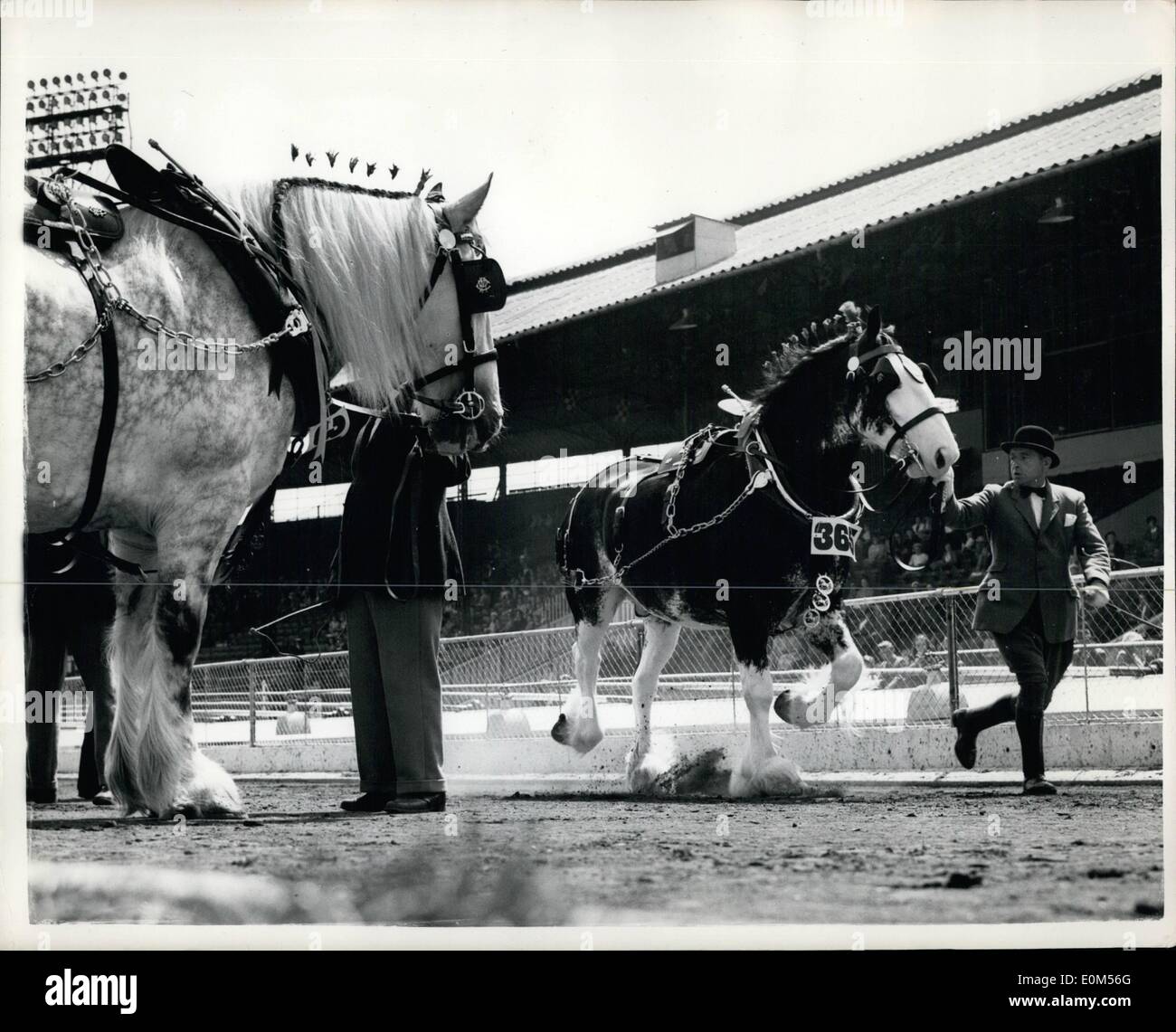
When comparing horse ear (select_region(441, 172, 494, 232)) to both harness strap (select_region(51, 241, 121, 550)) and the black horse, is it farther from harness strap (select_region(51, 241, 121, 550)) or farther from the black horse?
harness strap (select_region(51, 241, 121, 550))

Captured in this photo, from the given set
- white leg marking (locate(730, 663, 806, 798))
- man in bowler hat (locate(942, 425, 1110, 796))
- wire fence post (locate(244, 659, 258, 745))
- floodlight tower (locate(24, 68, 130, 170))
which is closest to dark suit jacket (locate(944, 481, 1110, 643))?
man in bowler hat (locate(942, 425, 1110, 796))

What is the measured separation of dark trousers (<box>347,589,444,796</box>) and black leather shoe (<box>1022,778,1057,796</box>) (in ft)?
7.61

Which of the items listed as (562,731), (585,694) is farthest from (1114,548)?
(562,731)

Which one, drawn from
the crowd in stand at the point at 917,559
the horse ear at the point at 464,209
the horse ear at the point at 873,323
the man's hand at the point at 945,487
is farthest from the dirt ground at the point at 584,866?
the horse ear at the point at 464,209

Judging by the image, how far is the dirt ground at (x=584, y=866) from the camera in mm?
4934

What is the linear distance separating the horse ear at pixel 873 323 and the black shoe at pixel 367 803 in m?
2.66

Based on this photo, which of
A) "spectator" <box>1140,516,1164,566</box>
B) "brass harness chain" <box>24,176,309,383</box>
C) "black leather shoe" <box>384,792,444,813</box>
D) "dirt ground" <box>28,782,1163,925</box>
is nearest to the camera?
"brass harness chain" <box>24,176,309,383</box>

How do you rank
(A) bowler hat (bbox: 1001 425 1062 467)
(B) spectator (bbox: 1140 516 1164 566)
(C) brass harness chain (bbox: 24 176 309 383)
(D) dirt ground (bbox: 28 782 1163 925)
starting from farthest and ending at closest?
(A) bowler hat (bbox: 1001 425 1062 467)
(B) spectator (bbox: 1140 516 1164 566)
(D) dirt ground (bbox: 28 782 1163 925)
(C) brass harness chain (bbox: 24 176 309 383)

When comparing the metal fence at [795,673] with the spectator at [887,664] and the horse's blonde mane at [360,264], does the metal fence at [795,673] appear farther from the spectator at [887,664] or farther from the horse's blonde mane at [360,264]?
the horse's blonde mane at [360,264]

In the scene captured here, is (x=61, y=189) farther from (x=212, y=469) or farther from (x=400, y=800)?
(x=400, y=800)

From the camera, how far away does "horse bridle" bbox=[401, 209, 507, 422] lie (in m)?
5.35

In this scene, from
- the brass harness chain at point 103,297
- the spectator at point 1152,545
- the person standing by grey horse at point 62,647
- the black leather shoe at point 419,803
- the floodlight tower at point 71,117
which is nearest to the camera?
the brass harness chain at point 103,297

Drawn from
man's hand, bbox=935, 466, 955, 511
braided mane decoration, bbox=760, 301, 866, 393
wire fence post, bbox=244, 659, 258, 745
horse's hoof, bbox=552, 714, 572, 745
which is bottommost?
horse's hoof, bbox=552, 714, 572, 745

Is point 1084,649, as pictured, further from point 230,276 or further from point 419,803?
point 230,276
